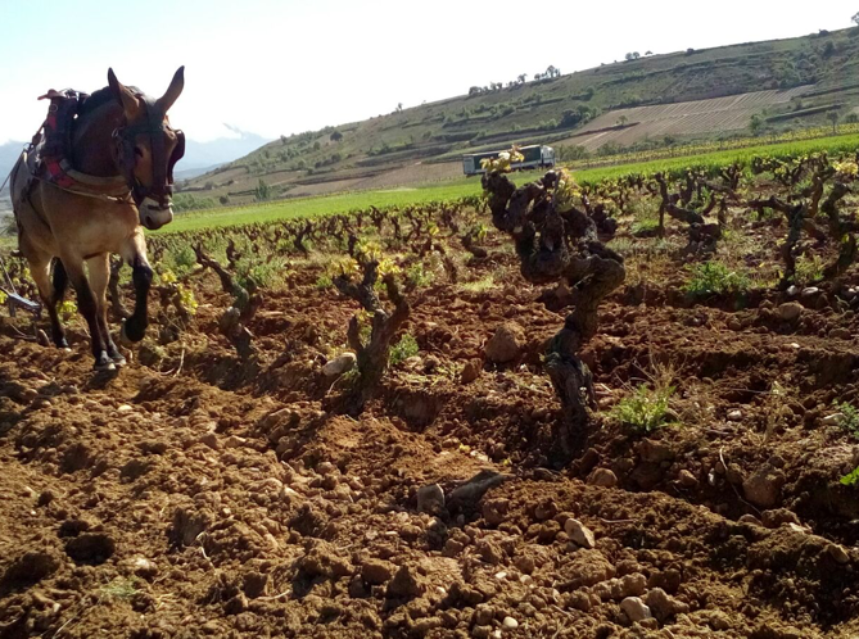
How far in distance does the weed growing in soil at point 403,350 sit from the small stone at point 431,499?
2.43 meters

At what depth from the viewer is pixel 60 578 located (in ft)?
12.2

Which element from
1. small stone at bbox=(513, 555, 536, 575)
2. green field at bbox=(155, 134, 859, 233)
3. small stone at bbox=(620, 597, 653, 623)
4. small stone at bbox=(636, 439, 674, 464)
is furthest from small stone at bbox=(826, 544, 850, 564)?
green field at bbox=(155, 134, 859, 233)

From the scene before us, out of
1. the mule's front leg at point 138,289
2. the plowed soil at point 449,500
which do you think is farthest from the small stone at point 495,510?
the mule's front leg at point 138,289

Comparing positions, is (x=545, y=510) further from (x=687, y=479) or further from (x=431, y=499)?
(x=687, y=479)

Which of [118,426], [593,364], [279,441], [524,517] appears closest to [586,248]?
[593,364]

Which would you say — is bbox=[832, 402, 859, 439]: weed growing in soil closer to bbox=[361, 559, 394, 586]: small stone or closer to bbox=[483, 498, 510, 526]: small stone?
bbox=[483, 498, 510, 526]: small stone

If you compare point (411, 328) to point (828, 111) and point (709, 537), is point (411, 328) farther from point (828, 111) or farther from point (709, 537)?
point (828, 111)

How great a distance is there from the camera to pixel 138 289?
702 cm

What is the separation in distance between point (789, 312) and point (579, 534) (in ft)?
13.1

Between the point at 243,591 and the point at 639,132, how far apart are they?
8874cm

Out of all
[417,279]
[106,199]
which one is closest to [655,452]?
[106,199]

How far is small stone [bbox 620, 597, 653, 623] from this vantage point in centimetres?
320

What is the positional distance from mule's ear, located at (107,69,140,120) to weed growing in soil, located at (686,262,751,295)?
579 cm

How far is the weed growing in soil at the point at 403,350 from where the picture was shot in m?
6.84
